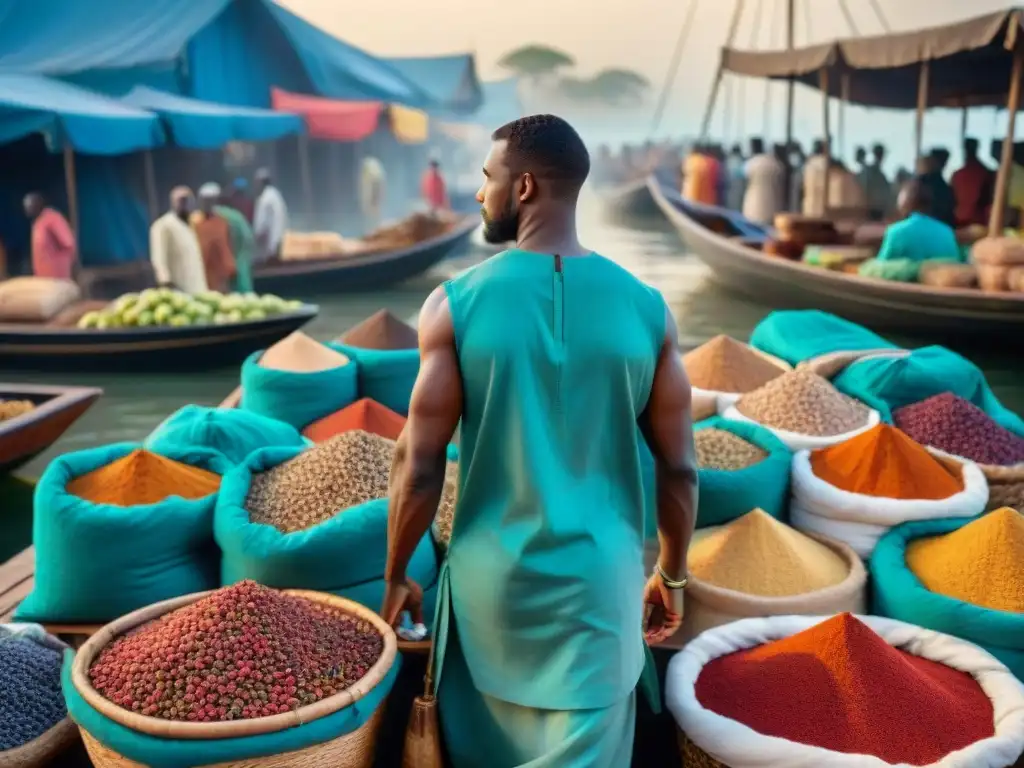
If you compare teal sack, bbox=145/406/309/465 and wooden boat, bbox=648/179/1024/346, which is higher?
teal sack, bbox=145/406/309/465

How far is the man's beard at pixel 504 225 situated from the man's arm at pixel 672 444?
0.22 m

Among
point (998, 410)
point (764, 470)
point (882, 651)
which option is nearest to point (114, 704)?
point (882, 651)

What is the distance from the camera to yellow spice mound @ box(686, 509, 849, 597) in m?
1.90

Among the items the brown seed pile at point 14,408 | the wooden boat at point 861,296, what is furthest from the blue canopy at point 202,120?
the brown seed pile at point 14,408

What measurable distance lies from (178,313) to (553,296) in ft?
16.0

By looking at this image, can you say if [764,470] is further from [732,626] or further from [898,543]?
→ [732,626]

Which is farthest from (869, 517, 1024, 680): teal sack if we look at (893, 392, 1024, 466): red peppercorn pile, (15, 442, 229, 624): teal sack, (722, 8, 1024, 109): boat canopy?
(722, 8, 1024, 109): boat canopy

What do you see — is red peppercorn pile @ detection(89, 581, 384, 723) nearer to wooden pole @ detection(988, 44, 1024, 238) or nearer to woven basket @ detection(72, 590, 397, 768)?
woven basket @ detection(72, 590, 397, 768)

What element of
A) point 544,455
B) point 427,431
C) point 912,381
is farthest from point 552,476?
point 912,381

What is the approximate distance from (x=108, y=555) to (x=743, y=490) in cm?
140

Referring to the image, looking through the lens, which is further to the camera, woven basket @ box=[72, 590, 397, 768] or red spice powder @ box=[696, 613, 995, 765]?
red spice powder @ box=[696, 613, 995, 765]

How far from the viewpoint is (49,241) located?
6.15 m

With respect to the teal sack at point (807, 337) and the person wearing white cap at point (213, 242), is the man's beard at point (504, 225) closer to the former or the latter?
the teal sack at point (807, 337)

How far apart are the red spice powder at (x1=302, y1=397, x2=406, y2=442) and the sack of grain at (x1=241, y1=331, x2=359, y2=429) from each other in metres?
0.13
